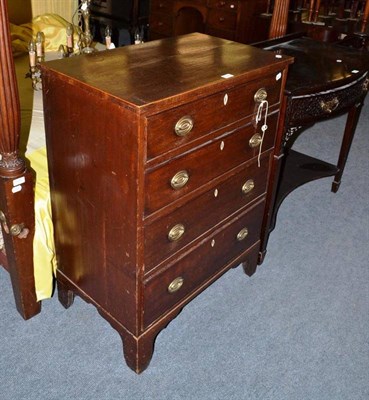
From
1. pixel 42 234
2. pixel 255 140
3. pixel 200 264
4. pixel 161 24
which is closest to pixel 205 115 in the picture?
pixel 255 140

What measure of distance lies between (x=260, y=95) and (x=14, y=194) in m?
0.88

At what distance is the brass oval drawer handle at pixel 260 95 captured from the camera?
1570 mm

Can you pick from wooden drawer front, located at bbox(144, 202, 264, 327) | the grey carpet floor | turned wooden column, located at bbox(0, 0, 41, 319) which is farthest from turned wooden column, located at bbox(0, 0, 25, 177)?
the grey carpet floor

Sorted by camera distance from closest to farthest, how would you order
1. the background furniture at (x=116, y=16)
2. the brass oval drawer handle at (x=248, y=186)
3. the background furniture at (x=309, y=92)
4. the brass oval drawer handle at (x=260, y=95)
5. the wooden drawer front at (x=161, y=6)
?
the brass oval drawer handle at (x=260, y=95) → the brass oval drawer handle at (x=248, y=186) → the background furniture at (x=309, y=92) → the wooden drawer front at (x=161, y=6) → the background furniture at (x=116, y=16)

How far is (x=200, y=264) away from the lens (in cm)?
175

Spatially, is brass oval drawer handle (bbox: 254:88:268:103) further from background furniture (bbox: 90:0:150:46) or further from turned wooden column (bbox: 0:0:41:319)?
background furniture (bbox: 90:0:150:46)

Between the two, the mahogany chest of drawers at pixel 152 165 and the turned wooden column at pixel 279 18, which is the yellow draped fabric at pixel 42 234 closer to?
the mahogany chest of drawers at pixel 152 165

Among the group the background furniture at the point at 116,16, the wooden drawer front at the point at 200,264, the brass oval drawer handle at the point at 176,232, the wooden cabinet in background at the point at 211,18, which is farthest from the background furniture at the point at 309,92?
the background furniture at the point at 116,16

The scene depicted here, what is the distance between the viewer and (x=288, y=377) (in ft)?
5.67

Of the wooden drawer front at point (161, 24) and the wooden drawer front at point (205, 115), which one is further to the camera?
the wooden drawer front at point (161, 24)

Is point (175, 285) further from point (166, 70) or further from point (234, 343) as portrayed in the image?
point (166, 70)

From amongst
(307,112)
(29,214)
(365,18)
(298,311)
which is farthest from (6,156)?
(365,18)

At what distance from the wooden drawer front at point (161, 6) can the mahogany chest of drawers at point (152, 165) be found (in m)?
3.25

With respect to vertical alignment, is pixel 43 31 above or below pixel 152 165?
below
